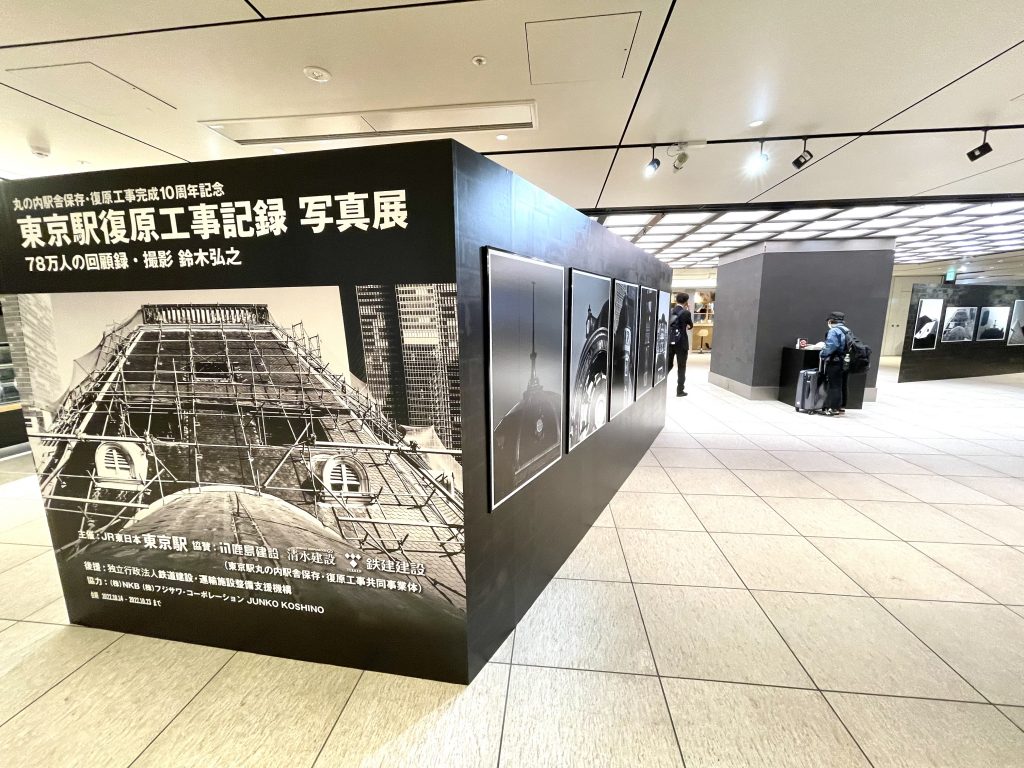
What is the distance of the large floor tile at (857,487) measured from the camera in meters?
3.73

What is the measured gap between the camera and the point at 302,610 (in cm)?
190

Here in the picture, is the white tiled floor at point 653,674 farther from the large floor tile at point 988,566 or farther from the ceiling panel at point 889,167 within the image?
the ceiling panel at point 889,167

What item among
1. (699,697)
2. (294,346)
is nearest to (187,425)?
(294,346)

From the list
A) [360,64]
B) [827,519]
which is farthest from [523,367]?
[827,519]

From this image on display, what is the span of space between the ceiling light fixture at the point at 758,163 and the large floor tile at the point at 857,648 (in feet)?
11.5

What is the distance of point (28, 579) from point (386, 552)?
276 cm

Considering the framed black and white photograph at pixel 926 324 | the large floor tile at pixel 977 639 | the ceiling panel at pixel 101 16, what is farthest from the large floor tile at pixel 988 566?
the framed black and white photograph at pixel 926 324

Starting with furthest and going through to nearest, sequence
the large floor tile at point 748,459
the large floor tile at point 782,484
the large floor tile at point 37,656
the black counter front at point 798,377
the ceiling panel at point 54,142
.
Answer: the black counter front at point 798,377, the large floor tile at point 748,459, the large floor tile at point 782,484, the ceiling panel at point 54,142, the large floor tile at point 37,656

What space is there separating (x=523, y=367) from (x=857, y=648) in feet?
7.17

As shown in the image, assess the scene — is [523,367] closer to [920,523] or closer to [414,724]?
[414,724]

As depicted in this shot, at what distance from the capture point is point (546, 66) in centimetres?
237

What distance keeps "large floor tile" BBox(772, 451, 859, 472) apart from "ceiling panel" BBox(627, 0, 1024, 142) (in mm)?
3269

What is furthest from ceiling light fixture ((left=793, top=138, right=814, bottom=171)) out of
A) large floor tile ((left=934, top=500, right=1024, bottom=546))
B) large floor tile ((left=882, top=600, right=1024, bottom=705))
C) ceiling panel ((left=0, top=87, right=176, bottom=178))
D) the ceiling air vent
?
ceiling panel ((left=0, top=87, right=176, bottom=178))

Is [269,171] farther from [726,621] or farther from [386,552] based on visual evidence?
[726,621]
